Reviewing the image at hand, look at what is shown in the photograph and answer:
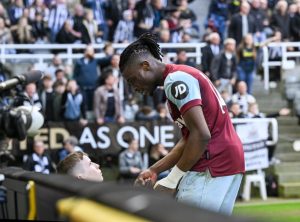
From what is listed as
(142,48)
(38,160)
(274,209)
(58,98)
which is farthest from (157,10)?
(142,48)

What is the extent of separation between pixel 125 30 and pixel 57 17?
161cm

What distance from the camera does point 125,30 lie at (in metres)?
19.2

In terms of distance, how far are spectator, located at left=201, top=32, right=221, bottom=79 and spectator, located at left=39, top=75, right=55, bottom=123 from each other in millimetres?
3713

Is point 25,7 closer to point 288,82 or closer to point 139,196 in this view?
point 288,82

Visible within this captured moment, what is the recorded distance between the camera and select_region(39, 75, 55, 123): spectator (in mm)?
16344

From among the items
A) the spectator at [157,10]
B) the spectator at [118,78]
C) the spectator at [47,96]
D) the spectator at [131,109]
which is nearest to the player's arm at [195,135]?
the spectator at [47,96]

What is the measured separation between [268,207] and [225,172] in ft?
31.8

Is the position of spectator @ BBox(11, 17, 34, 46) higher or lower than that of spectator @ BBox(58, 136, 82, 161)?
higher

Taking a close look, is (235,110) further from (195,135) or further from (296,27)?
(195,135)

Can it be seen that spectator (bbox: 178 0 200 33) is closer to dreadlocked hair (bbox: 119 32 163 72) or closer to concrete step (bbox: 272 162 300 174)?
concrete step (bbox: 272 162 300 174)

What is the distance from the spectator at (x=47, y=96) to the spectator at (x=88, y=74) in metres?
0.94

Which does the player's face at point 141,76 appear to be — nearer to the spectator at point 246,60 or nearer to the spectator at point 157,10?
the spectator at point 246,60

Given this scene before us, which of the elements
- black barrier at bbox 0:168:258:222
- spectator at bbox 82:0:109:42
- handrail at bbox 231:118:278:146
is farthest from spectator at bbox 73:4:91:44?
black barrier at bbox 0:168:258:222

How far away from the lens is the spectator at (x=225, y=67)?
18.3 m
